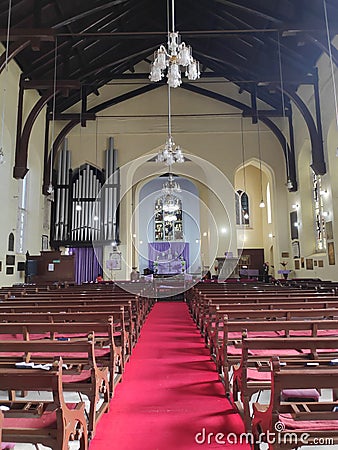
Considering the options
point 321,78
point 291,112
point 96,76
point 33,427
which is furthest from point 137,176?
point 33,427

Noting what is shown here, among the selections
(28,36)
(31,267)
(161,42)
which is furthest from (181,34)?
(31,267)

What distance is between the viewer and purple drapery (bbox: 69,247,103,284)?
15.0 metres

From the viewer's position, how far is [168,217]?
47.8 ft

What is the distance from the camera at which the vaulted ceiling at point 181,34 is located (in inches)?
317

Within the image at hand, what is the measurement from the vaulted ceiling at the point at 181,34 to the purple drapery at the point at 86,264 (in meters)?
5.94

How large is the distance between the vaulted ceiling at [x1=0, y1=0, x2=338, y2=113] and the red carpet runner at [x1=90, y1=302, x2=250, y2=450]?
6513 millimetres

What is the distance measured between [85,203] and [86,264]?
281cm

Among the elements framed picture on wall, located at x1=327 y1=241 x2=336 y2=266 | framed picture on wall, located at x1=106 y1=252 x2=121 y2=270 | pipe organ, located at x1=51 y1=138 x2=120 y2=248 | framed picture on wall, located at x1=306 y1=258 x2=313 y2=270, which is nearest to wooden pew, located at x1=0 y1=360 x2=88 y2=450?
framed picture on wall, located at x1=327 y1=241 x2=336 y2=266

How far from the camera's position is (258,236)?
57.2ft

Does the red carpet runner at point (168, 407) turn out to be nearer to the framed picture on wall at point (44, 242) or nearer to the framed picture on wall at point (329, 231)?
the framed picture on wall at point (329, 231)

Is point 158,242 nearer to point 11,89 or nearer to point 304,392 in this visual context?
point 11,89

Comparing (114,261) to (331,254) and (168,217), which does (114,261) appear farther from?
(331,254)

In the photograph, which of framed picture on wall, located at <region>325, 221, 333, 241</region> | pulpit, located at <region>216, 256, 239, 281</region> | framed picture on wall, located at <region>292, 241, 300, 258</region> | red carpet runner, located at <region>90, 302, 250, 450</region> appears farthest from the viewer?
pulpit, located at <region>216, 256, 239, 281</region>

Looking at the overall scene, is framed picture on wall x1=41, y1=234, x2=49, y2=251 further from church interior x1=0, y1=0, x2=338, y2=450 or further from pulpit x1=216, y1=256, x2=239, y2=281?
pulpit x1=216, y1=256, x2=239, y2=281
